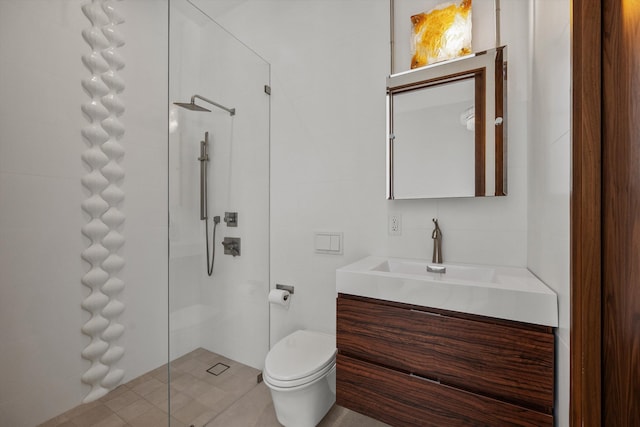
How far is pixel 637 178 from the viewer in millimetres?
561

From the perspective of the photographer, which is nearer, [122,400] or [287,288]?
[122,400]

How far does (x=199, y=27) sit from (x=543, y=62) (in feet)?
5.29

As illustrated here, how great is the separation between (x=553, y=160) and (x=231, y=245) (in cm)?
156

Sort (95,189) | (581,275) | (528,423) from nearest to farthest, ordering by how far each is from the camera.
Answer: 1. (581,275)
2. (528,423)
3. (95,189)

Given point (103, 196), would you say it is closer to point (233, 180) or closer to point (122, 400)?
point (233, 180)

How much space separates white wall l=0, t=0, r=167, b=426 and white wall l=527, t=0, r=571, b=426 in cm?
218

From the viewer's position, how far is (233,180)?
170 cm

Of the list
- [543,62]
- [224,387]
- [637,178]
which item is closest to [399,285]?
[637,178]

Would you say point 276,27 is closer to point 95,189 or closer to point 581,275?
point 95,189

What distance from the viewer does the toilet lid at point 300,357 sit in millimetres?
Result: 1253

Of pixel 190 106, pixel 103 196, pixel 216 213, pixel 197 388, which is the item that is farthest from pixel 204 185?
pixel 197 388

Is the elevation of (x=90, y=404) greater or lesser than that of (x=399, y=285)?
lesser

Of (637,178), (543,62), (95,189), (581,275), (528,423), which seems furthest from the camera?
(95,189)

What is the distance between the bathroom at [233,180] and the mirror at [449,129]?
0.07 meters
